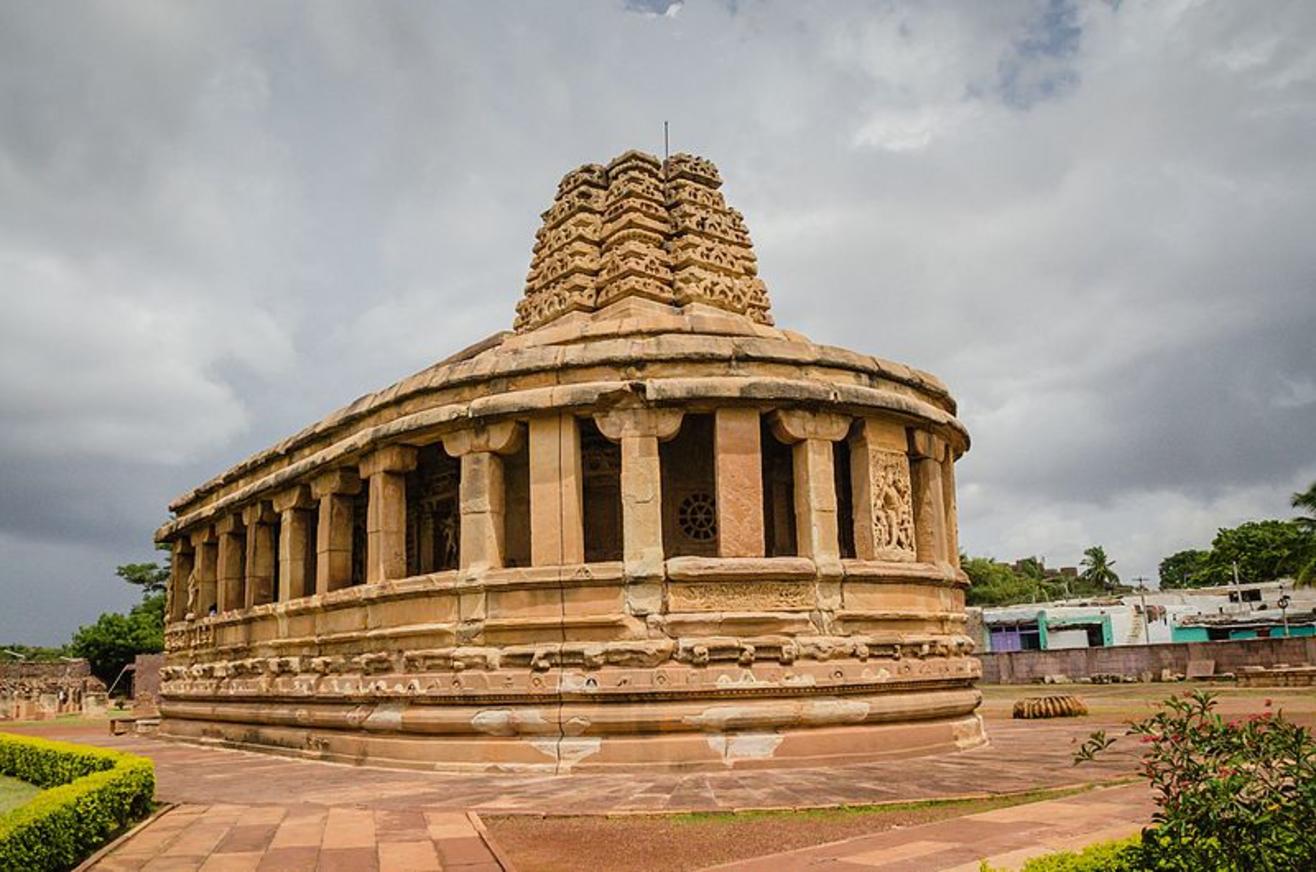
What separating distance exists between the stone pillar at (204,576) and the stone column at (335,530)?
6.46 meters

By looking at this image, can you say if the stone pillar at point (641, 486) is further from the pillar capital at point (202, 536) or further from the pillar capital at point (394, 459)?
the pillar capital at point (202, 536)

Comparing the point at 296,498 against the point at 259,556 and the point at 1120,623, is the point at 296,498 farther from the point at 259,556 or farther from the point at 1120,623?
the point at 1120,623

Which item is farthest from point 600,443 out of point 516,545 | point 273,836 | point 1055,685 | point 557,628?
point 1055,685

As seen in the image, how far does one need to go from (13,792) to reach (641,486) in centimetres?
754

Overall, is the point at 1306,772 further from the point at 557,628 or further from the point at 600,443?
the point at 600,443

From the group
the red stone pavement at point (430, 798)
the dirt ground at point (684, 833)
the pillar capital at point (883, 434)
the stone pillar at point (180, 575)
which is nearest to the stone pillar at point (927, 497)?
the pillar capital at point (883, 434)

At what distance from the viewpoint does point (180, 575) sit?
73.0ft

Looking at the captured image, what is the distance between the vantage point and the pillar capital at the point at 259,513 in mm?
17312

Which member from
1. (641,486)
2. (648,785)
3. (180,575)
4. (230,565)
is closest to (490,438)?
(641,486)

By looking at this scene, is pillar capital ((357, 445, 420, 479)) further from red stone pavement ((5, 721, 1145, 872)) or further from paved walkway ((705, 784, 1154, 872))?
paved walkway ((705, 784, 1154, 872))

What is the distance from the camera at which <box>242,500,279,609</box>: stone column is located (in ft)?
57.7

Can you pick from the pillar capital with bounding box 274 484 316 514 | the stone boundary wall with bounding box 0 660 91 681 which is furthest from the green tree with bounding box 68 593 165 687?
the pillar capital with bounding box 274 484 316 514

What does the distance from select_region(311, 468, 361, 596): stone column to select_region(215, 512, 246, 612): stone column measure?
4.74 m

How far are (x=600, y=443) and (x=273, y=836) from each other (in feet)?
22.4
